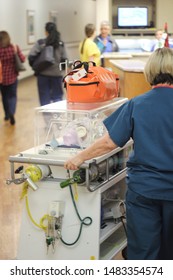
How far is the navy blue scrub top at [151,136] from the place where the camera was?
9.22 feet

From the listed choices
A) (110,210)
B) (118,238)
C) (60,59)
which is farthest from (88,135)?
(60,59)

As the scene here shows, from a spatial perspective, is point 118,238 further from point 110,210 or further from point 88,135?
point 88,135

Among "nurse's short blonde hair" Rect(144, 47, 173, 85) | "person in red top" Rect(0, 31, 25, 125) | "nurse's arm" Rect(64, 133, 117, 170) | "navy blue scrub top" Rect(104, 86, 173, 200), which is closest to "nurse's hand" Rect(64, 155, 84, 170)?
"nurse's arm" Rect(64, 133, 117, 170)

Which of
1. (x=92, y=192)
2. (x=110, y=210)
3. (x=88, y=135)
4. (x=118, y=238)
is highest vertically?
(x=88, y=135)

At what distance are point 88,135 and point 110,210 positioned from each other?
0.54 m

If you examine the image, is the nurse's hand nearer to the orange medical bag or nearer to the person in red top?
the orange medical bag

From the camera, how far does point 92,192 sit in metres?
3.22

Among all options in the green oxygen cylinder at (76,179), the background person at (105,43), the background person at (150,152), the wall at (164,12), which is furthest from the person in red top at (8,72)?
the background person at (150,152)

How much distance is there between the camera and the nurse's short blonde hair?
2.81m

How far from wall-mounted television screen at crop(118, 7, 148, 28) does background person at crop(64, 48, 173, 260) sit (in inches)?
339

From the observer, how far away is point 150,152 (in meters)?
2.83

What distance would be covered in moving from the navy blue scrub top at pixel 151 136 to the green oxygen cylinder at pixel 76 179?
37 cm

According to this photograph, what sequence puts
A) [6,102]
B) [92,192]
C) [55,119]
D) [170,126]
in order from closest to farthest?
[170,126] → [92,192] → [55,119] → [6,102]

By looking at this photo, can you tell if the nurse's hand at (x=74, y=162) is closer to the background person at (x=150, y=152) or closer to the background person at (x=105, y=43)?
the background person at (x=150, y=152)
